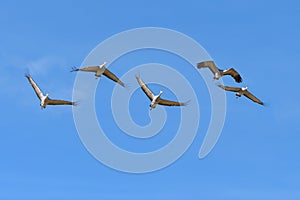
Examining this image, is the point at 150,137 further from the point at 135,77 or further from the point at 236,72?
the point at 236,72

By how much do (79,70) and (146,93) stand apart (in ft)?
17.8

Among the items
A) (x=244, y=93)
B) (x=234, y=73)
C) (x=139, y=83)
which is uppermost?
(x=244, y=93)

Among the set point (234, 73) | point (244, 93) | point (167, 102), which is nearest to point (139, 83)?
point (167, 102)

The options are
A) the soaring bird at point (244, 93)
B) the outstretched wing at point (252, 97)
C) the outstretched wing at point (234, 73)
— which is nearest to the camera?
the outstretched wing at point (234, 73)

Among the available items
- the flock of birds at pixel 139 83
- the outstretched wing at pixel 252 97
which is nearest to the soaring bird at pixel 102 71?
the flock of birds at pixel 139 83

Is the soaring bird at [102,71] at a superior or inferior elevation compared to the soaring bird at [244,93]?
inferior

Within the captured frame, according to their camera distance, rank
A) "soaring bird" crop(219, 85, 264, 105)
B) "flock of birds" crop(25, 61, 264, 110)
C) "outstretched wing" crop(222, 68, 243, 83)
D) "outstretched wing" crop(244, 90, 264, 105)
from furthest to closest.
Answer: "outstretched wing" crop(244, 90, 264, 105)
"soaring bird" crop(219, 85, 264, 105)
"outstretched wing" crop(222, 68, 243, 83)
"flock of birds" crop(25, 61, 264, 110)

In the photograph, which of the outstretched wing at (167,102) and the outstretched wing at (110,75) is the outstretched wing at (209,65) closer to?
the outstretched wing at (167,102)

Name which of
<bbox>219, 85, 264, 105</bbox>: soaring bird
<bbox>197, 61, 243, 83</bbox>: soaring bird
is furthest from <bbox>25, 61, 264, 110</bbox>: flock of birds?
<bbox>219, 85, 264, 105</bbox>: soaring bird

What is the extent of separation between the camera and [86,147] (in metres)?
55.8

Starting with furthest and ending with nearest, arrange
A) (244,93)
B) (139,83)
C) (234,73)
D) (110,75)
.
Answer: (244,93), (234,73), (110,75), (139,83)

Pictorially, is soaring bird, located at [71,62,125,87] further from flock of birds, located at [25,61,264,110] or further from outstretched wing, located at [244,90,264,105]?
outstretched wing, located at [244,90,264,105]

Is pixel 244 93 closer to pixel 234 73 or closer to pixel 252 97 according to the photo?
pixel 252 97

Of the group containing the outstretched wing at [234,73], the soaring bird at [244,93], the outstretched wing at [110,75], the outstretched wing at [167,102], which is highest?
the soaring bird at [244,93]
